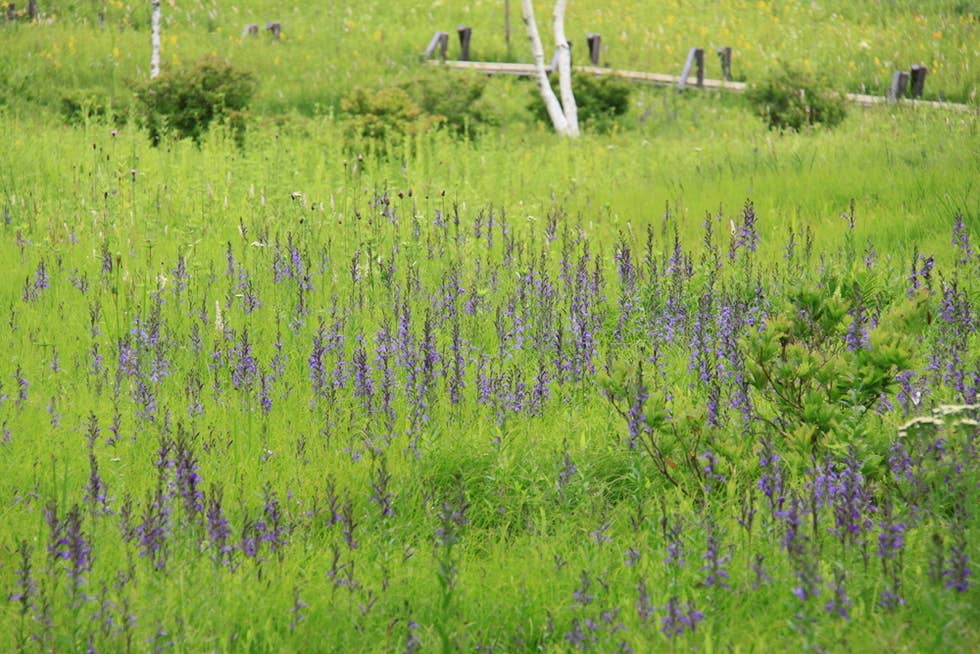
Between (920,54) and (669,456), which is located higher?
(920,54)

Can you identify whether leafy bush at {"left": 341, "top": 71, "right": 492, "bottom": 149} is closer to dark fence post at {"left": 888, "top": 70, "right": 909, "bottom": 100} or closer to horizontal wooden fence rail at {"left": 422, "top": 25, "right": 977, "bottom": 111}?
horizontal wooden fence rail at {"left": 422, "top": 25, "right": 977, "bottom": 111}

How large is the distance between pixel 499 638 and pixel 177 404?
8.83 ft

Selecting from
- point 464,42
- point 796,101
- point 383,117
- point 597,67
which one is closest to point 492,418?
point 383,117

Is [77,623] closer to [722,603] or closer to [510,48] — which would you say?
[722,603]

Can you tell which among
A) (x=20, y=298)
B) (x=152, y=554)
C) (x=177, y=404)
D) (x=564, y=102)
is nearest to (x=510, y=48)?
(x=564, y=102)

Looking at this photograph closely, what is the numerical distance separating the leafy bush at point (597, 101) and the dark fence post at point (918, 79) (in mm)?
6151

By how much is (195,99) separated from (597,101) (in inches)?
316

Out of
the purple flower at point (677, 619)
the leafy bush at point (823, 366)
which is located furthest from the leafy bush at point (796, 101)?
the purple flower at point (677, 619)

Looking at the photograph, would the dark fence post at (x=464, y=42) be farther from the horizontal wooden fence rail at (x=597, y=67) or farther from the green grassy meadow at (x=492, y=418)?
the green grassy meadow at (x=492, y=418)

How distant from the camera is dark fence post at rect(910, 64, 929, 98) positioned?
2245 cm

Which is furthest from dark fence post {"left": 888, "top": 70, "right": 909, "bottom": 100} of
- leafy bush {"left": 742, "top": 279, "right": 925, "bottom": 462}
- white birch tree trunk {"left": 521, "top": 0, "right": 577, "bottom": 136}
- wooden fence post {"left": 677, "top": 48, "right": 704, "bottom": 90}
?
leafy bush {"left": 742, "top": 279, "right": 925, "bottom": 462}

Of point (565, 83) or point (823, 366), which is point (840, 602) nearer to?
point (823, 366)

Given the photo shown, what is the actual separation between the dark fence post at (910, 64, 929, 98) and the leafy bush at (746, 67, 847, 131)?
4029 millimetres

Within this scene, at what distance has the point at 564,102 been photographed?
20.7 m
